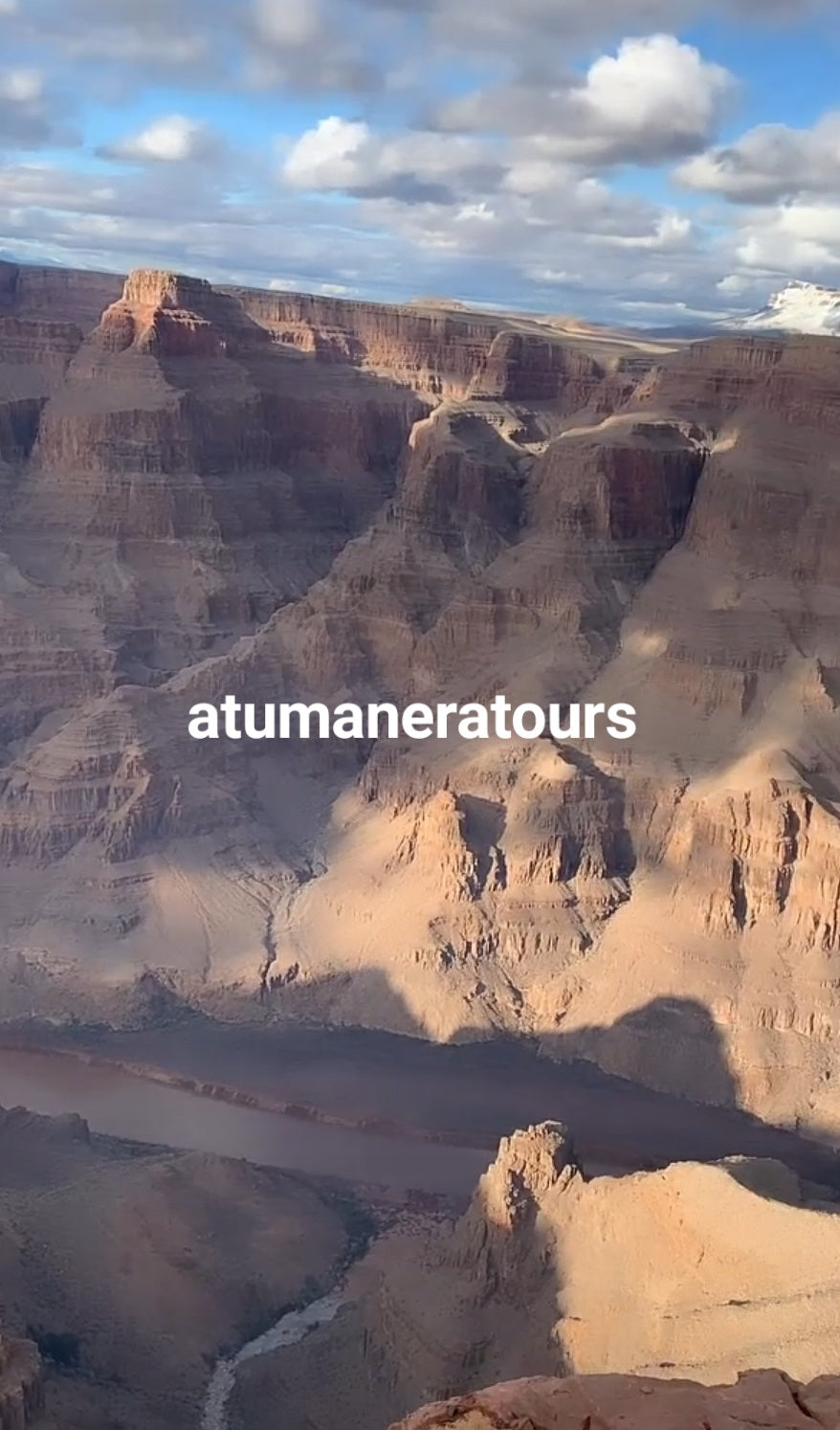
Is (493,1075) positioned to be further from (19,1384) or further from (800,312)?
(800,312)

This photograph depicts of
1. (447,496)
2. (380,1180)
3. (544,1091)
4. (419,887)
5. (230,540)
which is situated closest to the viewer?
(380,1180)

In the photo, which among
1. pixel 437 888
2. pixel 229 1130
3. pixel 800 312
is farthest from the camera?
pixel 800 312

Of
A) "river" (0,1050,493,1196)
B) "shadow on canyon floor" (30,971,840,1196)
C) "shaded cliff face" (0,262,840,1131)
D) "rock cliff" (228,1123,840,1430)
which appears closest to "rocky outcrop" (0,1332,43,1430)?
"rock cliff" (228,1123,840,1430)

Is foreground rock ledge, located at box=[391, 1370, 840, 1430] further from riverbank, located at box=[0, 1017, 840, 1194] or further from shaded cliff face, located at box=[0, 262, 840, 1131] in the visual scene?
shaded cliff face, located at box=[0, 262, 840, 1131]

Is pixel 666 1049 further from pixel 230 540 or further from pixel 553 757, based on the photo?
pixel 230 540

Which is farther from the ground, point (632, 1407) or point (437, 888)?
point (632, 1407)

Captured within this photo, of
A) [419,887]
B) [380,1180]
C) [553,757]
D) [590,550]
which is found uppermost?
[590,550]

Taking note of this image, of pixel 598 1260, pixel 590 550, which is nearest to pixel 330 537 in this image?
pixel 590 550

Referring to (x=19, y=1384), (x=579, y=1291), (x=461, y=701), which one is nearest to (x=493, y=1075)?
(x=461, y=701)
